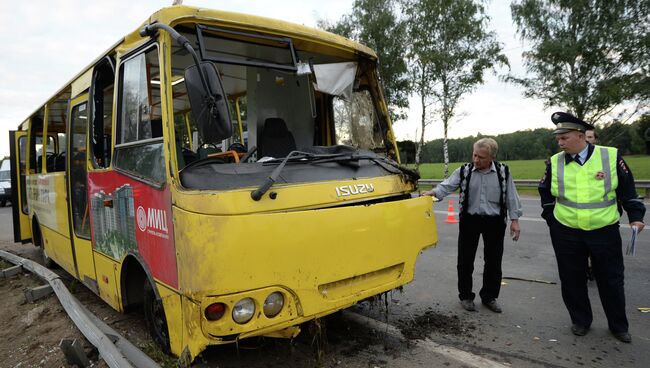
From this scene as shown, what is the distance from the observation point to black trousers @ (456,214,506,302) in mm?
4359

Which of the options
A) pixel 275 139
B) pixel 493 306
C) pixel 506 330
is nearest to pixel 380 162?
pixel 275 139

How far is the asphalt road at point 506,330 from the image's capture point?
10.7 feet

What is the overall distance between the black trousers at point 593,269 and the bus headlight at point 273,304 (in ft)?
8.88

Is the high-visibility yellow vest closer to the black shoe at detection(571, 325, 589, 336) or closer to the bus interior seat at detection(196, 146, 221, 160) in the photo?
the black shoe at detection(571, 325, 589, 336)

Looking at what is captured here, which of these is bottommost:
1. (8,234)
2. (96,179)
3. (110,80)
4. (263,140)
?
(8,234)

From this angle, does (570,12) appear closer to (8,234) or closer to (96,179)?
(96,179)

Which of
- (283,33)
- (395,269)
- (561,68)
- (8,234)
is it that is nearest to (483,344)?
(395,269)

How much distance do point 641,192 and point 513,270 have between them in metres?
13.8

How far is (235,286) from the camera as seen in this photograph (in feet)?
8.13

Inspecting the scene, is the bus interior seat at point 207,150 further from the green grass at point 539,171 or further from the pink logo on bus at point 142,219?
the green grass at point 539,171

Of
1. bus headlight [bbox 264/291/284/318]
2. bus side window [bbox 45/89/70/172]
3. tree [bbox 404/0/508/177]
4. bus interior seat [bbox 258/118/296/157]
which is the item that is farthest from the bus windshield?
tree [bbox 404/0/508/177]

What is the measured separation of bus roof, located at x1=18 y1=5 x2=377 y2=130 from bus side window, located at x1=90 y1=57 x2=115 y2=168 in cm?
13

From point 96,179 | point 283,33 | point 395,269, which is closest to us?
point 395,269

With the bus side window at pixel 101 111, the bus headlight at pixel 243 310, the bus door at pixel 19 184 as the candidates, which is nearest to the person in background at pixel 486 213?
the bus headlight at pixel 243 310
